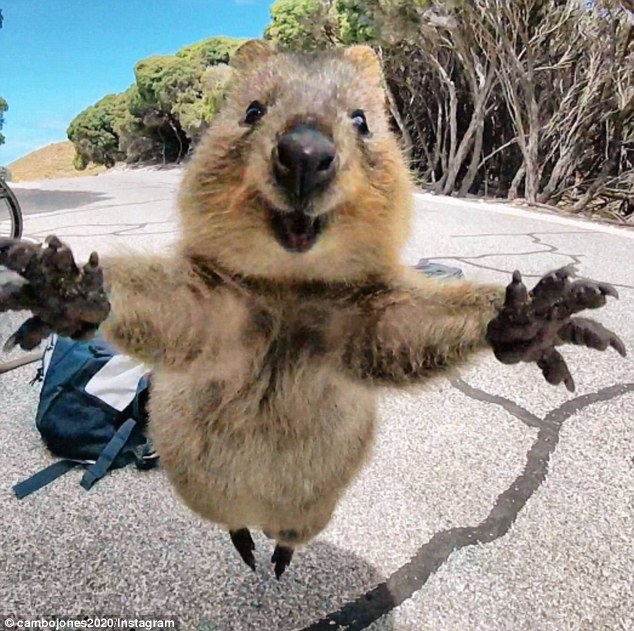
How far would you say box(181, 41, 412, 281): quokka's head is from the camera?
2.52 ft

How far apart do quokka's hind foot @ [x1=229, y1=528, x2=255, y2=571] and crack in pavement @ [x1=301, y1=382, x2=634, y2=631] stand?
17 centimetres

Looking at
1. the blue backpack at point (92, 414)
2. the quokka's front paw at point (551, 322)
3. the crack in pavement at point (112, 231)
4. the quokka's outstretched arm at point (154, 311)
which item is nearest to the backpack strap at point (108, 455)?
the blue backpack at point (92, 414)

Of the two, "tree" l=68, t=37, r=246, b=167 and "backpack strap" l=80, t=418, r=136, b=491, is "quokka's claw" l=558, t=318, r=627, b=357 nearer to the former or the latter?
"backpack strap" l=80, t=418, r=136, b=491

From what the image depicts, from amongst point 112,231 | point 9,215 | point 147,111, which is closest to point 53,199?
point 112,231

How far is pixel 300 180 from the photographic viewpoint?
74 cm

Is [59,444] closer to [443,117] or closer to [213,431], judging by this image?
[213,431]

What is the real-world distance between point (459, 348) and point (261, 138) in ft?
1.28

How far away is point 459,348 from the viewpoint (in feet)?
3.00

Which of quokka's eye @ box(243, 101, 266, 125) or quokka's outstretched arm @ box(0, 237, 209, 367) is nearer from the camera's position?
quokka's outstretched arm @ box(0, 237, 209, 367)

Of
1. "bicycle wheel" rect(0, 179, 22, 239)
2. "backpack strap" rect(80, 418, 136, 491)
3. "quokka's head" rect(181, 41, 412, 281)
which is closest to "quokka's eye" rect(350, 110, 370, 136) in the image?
"quokka's head" rect(181, 41, 412, 281)

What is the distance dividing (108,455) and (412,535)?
30.8 inches

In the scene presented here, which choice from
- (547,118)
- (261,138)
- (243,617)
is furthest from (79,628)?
(547,118)

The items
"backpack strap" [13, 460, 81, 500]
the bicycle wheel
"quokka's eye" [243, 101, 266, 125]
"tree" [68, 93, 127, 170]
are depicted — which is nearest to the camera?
"quokka's eye" [243, 101, 266, 125]

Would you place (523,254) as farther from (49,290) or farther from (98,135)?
(98,135)
